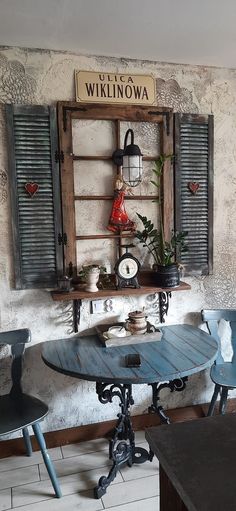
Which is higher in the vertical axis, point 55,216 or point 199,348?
point 55,216

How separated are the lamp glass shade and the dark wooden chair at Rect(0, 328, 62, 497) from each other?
42.1 inches

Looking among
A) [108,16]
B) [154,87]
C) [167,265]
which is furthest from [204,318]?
[108,16]

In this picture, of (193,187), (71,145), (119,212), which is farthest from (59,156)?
(193,187)

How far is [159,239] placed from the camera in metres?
2.32

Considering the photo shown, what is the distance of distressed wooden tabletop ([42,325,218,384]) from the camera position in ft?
5.64

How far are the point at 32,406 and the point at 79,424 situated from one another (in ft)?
1.77

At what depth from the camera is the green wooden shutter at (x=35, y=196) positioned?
2090mm

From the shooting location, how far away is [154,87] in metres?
2.29

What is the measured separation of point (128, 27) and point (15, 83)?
0.70 meters

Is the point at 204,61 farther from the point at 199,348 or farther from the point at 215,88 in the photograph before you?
the point at 199,348

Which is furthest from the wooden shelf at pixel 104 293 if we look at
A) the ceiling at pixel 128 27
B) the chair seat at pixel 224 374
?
the ceiling at pixel 128 27

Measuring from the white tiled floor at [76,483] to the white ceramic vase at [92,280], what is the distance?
1.02 metres

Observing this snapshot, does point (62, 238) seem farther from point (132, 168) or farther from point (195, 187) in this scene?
point (195, 187)

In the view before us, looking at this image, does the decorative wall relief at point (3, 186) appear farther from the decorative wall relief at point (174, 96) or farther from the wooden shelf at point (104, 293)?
the decorative wall relief at point (174, 96)
